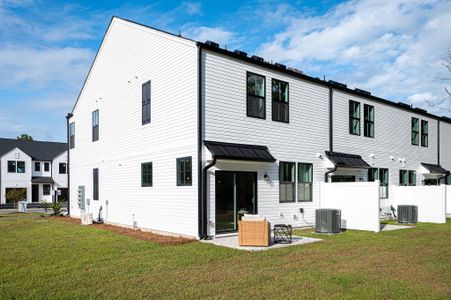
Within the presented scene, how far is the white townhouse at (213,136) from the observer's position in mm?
12602

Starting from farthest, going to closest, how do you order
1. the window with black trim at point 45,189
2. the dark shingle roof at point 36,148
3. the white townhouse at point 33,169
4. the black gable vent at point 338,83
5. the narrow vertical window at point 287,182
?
the window with black trim at point 45,189 < the dark shingle roof at point 36,148 < the white townhouse at point 33,169 < the black gable vent at point 338,83 < the narrow vertical window at point 287,182

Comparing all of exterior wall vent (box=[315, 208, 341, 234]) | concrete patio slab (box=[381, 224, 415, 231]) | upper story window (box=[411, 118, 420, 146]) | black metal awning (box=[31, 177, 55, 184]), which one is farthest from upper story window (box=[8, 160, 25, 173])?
concrete patio slab (box=[381, 224, 415, 231])

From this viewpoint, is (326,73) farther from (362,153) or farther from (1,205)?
(1,205)

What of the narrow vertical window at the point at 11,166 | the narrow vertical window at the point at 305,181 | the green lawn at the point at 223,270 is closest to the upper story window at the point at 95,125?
the green lawn at the point at 223,270

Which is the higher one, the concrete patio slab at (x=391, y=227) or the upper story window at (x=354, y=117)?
the upper story window at (x=354, y=117)

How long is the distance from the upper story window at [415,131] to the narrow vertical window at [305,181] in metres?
10.4

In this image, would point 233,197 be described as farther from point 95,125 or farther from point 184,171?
point 95,125

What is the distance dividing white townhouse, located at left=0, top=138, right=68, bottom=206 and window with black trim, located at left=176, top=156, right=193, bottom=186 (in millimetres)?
33925

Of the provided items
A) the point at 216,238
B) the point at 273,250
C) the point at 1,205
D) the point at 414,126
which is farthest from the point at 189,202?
the point at 1,205

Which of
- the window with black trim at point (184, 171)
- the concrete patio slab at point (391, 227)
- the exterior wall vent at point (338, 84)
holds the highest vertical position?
the exterior wall vent at point (338, 84)

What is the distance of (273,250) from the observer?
10.3 meters

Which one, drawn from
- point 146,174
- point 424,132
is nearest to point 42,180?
point 146,174

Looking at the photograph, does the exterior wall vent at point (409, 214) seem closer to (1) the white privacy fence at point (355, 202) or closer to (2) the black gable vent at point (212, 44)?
(1) the white privacy fence at point (355, 202)

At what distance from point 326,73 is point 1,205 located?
117 feet
